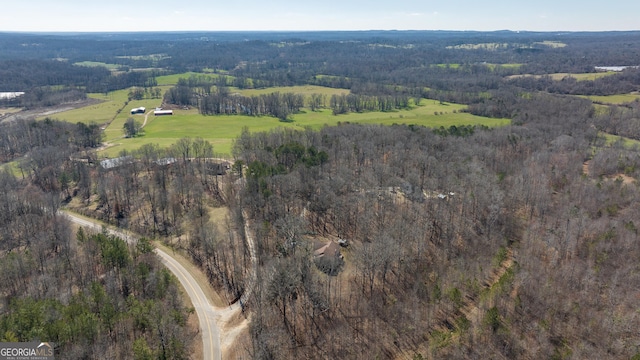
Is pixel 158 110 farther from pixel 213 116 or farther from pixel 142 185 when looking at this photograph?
pixel 142 185

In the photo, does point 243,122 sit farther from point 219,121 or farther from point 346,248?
point 346,248

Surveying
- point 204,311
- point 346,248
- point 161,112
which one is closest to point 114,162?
point 204,311

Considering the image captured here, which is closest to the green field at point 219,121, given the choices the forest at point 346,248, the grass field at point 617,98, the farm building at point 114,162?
the farm building at point 114,162

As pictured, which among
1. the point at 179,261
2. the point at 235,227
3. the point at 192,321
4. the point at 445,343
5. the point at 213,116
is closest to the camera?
the point at 445,343

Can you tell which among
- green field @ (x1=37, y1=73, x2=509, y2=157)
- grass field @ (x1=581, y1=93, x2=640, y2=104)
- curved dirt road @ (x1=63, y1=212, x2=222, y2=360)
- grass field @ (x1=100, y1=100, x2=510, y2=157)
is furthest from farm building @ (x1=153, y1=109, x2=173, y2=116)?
grass field @ (x1=581, y1=93, x2=640, y2=104)

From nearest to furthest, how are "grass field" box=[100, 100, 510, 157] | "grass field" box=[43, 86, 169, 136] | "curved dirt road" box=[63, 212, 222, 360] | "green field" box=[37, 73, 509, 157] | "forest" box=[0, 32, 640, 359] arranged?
1. "forest" box=[0, 32, 640, 359]
2. "curved dirt road" box=[63, 212, 222, 360]
3. "grass field" box=[100, 100, 510, 157]
4. "green field" box=[37, 73, 509, 157]
5. "grass field" box=[43, 86, 169, 136]

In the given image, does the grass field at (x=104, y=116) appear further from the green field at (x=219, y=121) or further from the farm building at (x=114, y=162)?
the farm building at (x=114, y=162)

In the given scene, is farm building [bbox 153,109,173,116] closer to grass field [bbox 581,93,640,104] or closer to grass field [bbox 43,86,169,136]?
grass field [bbox 43,86,169,136]

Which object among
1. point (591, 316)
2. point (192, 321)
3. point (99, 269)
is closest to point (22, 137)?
point (99, 269)
